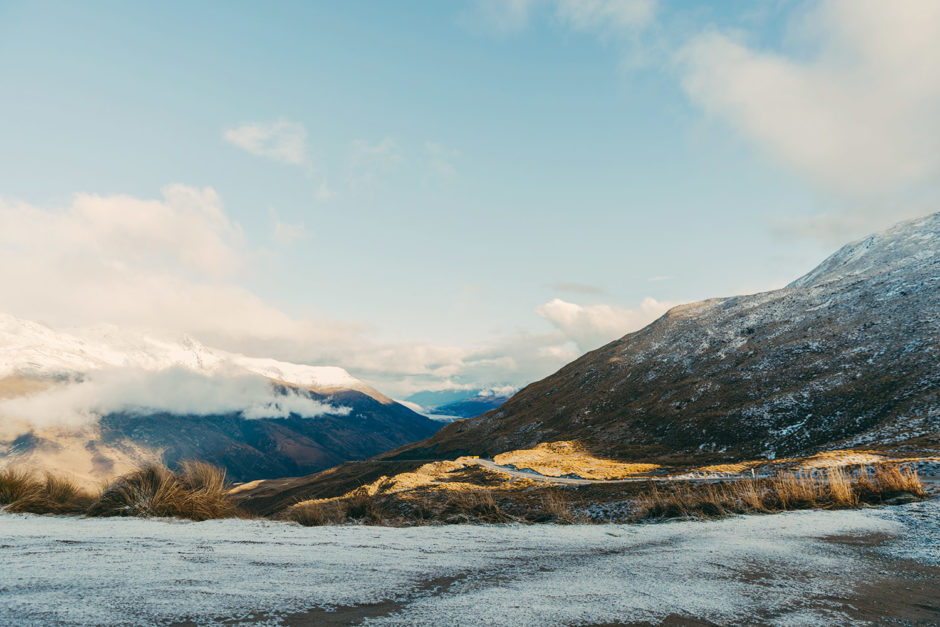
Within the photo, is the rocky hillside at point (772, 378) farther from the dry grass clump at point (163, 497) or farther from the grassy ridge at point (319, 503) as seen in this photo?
the dry grass clump at point (163, 497)

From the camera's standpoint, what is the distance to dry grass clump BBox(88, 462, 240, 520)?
889cm

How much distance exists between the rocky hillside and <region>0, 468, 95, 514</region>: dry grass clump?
48.9 m

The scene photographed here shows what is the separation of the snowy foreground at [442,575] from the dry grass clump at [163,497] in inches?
27.6

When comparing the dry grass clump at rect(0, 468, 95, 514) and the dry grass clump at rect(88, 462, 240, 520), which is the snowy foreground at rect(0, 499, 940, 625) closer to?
the dry grass clump at rect(88, 462, 240, 520)

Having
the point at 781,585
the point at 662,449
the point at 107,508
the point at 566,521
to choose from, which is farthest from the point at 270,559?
the point at 662,449

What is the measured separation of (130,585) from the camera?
3639 mm

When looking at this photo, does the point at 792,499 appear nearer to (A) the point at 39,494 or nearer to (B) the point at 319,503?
(B) the point at 319,503

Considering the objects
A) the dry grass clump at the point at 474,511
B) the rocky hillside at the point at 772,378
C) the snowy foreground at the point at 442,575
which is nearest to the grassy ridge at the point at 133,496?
the snowy foreground at the point at 442,575

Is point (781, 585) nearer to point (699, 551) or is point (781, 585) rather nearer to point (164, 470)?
point (699, 551)

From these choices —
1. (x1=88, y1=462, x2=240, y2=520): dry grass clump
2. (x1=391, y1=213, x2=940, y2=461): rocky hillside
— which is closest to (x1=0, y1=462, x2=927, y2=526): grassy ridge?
(x1=88, y1=462, x2=240, y2=520): dry grass clump

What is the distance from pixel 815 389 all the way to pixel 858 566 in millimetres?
65105

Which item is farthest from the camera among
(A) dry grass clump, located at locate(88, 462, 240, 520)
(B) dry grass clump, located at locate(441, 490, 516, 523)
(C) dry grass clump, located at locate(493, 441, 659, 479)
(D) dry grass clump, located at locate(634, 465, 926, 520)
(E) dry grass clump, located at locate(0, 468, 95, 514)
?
(C) dry grass clump, located at locate(493, 441, 659, 479)

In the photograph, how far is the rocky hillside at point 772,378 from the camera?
4947 centimetres

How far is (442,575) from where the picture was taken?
4.80m
